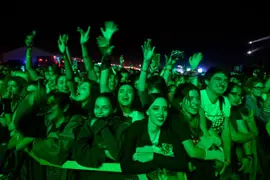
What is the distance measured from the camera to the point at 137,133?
2.70 metres

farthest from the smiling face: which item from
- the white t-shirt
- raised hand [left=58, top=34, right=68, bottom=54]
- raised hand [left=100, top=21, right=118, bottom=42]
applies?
raised hand [left=58, top=34, right=68, bottom=54]

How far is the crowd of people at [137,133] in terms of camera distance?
2674 mm

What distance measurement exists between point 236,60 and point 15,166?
30552mm

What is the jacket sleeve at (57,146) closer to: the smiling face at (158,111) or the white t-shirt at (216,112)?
the smiling face at (158,111)

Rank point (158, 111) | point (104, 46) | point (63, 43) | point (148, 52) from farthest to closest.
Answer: point (63, 43) → point (104, 46) → point (148, 52) → point (158, 111)

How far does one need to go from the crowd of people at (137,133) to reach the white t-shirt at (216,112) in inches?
0.5

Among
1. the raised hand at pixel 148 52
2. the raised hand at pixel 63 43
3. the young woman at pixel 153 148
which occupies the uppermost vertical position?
the raised hand at pixel 63 43

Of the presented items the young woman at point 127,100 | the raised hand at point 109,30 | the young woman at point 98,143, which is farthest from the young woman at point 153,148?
the raised hand at point 109,30

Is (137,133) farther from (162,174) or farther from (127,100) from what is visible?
(127,100)

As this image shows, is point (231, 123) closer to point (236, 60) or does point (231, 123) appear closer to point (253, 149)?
point (253, 149)

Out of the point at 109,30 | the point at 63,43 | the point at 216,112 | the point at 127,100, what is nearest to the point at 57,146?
the point at 127,100

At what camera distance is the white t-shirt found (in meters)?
3.62

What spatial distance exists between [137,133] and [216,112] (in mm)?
1408

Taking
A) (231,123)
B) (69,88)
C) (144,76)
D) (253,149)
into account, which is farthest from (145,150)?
(69,88)
